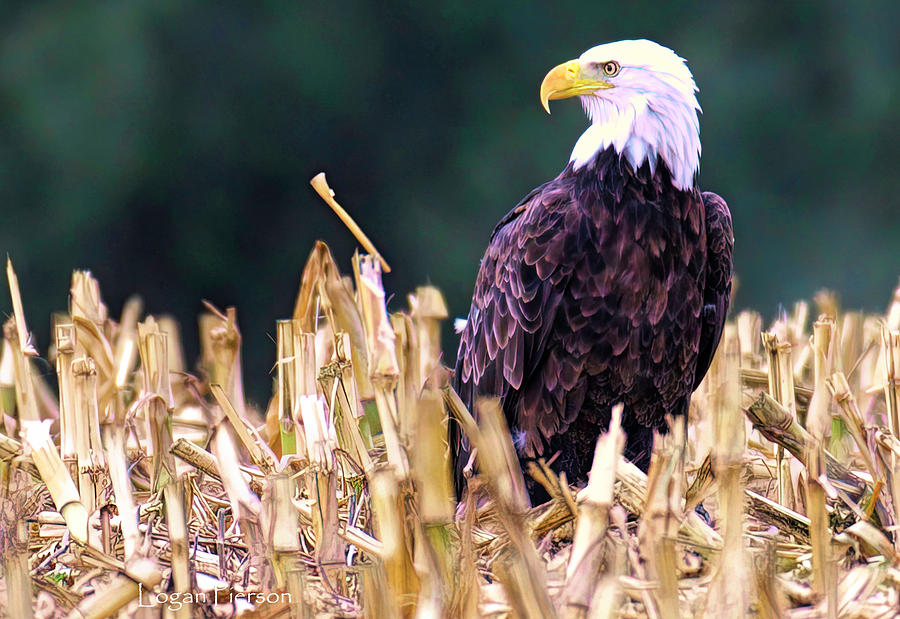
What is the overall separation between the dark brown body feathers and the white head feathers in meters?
0.04

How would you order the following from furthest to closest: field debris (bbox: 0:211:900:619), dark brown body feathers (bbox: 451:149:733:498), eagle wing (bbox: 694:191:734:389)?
eagle wing (bbox: 694:191:734:389) → dark brown body feathers (bbox: 451:149:733:498) → field debris (bbox: 0:211:900:619)

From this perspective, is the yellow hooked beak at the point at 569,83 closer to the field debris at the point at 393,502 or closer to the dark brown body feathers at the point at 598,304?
the dark brown body feathers at the point at 598,304

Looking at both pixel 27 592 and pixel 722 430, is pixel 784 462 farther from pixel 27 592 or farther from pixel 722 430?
pixel 27 592

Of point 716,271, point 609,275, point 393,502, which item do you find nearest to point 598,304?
point 609,275

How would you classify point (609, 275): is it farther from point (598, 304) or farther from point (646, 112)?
point (646, 112)

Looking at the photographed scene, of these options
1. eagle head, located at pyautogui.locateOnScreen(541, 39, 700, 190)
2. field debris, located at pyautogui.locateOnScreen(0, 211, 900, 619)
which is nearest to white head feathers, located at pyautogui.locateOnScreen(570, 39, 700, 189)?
eagle head, located at pyautogui.locateOnScreen(541, 39, 700, 190)

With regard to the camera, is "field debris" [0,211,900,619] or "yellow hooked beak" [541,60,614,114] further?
"yellow hooked beak" [541,60,614,114]

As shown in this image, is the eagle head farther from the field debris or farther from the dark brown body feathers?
the field debris

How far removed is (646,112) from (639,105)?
0.02 meters

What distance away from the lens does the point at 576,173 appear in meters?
2.48

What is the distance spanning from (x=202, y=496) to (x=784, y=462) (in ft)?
3.59

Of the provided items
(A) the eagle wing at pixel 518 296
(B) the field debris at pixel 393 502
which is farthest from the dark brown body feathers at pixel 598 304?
(B) the field debris at pixel 393 502

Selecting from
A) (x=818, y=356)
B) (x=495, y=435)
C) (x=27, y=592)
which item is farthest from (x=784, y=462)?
(x=27, y=592)

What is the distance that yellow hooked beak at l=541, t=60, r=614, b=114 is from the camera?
252 cm
